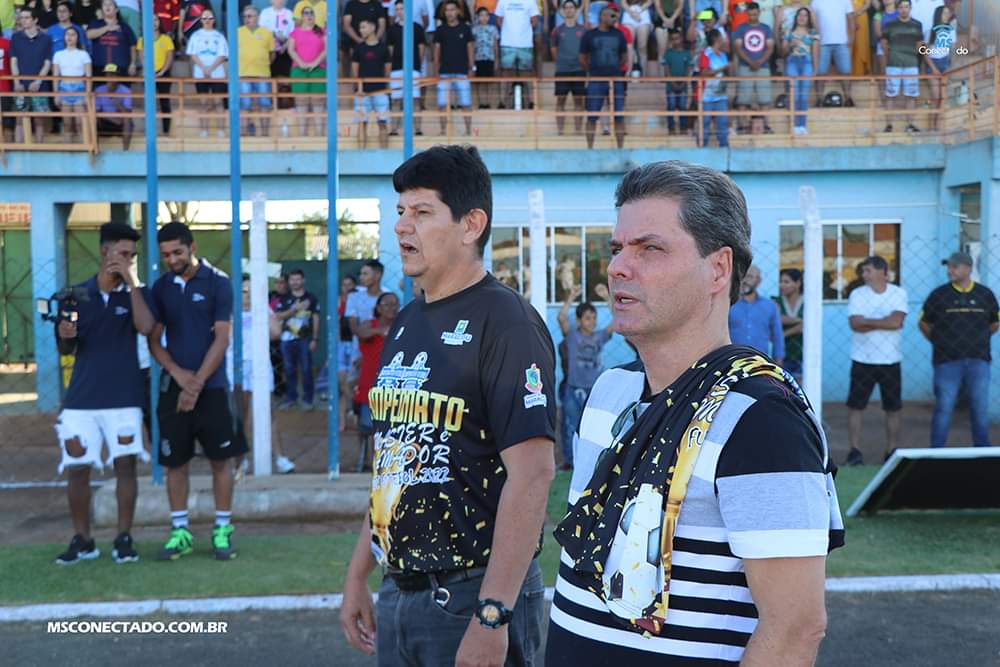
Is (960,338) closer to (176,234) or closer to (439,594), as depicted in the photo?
(176,234)

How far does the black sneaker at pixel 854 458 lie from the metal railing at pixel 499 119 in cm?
689

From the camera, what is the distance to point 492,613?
260 cm

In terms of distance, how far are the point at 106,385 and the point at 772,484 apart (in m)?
5.74

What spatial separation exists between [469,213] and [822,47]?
49.6ft

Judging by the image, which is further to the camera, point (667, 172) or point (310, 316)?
point (310, 316)

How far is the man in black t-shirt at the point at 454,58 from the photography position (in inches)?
628

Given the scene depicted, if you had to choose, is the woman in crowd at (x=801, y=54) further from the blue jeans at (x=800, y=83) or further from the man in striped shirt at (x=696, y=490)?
the man in striped shirt at (x=696, y=490)

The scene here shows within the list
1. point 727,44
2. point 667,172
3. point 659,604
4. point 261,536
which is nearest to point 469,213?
point 667,172

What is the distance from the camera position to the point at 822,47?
16625mm

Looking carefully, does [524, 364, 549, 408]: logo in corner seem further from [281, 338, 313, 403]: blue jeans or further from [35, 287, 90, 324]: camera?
[281, 338, 313, 403]: blue jeans

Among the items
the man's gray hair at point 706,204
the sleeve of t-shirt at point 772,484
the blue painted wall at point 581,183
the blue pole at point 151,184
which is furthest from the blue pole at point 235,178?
the blue painted wall at point 581,183

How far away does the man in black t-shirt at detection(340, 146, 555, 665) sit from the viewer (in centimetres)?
276

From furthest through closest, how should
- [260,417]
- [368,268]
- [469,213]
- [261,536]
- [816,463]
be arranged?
1. [368,268]
2. [260,417]
3. [261,536]
4. [469,213]
5. [816,463]

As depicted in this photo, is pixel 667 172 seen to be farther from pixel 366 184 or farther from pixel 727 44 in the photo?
pixel 727 44
